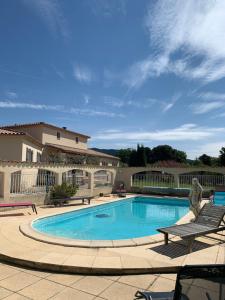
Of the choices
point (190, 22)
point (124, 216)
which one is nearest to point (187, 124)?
point (124, 216)

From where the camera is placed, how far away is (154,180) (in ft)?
82.3

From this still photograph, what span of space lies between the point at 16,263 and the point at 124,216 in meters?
9.69

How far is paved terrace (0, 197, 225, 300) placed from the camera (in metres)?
5.18

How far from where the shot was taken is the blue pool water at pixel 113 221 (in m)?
11.3

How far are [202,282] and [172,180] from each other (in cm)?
2211

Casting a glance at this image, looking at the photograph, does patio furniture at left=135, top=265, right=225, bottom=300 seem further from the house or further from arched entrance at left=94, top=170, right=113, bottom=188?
the house

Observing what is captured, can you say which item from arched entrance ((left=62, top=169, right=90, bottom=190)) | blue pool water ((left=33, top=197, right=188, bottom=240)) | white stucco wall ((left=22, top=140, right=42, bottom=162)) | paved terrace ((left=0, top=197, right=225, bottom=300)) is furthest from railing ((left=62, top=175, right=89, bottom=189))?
paved terrace ((left=0, top=197, right=225, bottom=300))

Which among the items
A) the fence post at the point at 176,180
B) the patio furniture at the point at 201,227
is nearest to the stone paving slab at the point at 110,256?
the patio furniture at the point at 201,227

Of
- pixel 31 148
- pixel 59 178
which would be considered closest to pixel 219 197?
pixel 59 178

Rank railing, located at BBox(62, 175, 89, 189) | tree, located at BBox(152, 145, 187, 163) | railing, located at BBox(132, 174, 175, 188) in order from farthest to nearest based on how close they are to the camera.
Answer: tree, located at BBox(152, 145, 187, 163)
railing, located at BBox(132, 174, 175, 188)
railing, located at BBox(62, 175, 89, 189)

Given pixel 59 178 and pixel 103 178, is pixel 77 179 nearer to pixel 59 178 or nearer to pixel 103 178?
pixel 103 178

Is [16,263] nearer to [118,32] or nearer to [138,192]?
[118,32]

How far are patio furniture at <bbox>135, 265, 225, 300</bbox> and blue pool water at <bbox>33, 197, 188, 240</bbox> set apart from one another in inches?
304

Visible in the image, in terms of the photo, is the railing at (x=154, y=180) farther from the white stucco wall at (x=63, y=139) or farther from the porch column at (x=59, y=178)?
the white stucco wall at (x=63, y=139)
